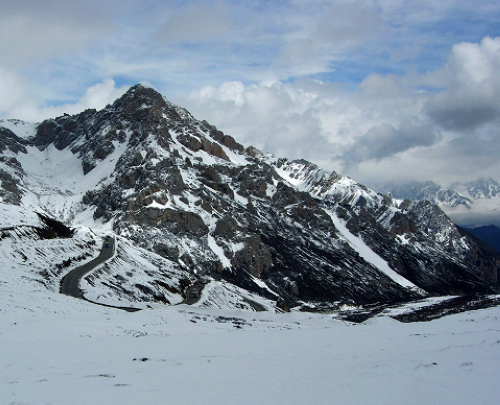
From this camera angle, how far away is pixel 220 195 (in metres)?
198

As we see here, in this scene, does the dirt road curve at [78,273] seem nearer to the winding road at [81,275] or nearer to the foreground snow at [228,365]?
the winding road at [81,275]

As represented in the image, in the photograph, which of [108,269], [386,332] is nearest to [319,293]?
[108,269]

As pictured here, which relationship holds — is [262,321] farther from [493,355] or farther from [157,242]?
[157,242]

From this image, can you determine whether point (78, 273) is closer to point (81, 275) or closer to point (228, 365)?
point (81, 275)

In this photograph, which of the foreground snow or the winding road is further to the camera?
the winding road

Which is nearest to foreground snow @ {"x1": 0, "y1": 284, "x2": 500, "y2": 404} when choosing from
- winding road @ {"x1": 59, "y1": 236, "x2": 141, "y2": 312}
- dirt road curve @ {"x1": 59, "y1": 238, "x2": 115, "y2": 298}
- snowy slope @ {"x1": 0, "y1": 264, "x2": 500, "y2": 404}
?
snowy slope @ {"x1": 0, "y1": 264, "x2": 500, "y2": 404}

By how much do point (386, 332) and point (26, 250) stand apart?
1864 inches

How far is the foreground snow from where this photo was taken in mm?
13828

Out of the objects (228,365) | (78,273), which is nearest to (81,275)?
(78,273)

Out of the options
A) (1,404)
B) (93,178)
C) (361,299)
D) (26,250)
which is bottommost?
(361,299)

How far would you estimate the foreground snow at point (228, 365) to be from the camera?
45.4ft

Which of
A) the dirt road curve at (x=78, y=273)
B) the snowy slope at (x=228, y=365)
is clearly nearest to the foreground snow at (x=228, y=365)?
the snowy slope at (x=228, y=365)

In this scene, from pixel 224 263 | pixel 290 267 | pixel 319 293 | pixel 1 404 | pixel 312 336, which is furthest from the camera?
pixel 290 267

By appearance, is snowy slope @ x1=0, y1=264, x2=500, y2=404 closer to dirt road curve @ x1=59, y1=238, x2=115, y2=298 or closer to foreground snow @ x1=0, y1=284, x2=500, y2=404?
foreground snow @ x1=0, y1=284, x2=500, y2=404
